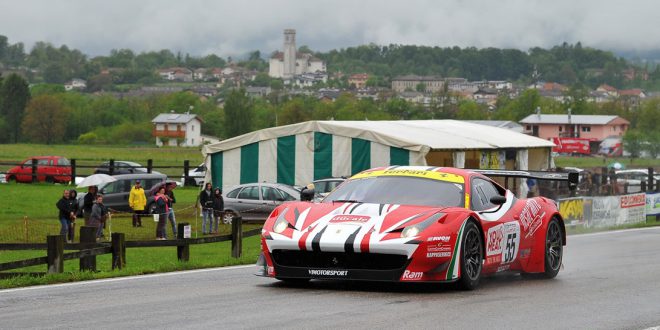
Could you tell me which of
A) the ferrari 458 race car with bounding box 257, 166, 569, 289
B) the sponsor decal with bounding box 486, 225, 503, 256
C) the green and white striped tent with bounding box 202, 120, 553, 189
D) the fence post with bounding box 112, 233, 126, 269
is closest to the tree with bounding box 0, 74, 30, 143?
the green and white striped tent with bounding box 202, 120, 553, 189

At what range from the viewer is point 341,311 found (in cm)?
1040

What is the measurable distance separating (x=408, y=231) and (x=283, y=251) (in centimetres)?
131

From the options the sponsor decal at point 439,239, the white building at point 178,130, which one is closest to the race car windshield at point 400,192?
the sponsor decal at point 439,239

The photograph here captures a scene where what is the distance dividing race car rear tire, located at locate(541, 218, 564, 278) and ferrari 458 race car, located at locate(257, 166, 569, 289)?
2.20 feet

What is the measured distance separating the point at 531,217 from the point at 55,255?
5.87 meters

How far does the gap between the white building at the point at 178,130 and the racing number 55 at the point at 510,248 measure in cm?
13239

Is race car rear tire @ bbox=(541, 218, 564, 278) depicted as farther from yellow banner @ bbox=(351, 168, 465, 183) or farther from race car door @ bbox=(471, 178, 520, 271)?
yellow banner @ bbox=(351, 168, 465, 183)

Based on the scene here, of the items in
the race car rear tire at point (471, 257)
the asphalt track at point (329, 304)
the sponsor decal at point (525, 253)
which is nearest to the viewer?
the asphalt track at point (329, 304)

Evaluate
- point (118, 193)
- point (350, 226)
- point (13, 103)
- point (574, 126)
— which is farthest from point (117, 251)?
point (574, 126)

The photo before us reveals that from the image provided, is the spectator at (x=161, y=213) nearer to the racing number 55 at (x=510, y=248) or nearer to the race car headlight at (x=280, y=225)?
the racing number 55 at (x=510, y=248)

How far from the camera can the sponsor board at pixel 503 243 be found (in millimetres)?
12875

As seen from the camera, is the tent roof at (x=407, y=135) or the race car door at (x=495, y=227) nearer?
the race car door at (x=495, y=227)

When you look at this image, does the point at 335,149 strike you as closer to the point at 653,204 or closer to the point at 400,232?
the point at 653,204

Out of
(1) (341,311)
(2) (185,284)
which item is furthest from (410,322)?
(2) (185,284)
